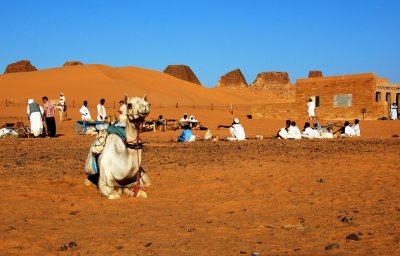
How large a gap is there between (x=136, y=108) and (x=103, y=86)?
66602mm

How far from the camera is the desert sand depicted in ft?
18.9

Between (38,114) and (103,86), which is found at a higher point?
(103,86)

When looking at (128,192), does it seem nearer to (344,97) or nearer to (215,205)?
(215,205)

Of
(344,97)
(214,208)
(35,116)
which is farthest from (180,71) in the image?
(214,208)

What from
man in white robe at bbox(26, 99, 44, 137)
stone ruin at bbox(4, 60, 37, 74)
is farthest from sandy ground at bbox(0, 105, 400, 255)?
stone ruin at bbox(4, 60, 37, 74)

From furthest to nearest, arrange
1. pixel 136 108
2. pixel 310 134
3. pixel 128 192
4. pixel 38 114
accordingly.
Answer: pixel 310 134, pixel 38 114, pixel 128 192, pixel 136 108

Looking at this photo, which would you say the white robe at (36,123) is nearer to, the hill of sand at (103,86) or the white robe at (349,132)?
the white robe at (349,132)

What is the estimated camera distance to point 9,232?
20.4ft

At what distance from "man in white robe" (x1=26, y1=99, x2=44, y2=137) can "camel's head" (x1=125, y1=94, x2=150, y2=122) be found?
1403cm

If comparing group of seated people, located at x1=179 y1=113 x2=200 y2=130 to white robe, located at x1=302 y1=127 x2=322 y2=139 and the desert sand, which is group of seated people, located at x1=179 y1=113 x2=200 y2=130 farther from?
the desert sand

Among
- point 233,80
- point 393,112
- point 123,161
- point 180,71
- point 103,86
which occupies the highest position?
point 180,71

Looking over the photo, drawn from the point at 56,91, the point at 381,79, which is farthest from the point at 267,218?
the point at 56,91

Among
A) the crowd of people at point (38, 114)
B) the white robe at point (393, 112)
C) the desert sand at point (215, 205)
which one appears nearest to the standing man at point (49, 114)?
the crowd of people at point (38, 114)

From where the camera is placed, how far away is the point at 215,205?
816 cm
